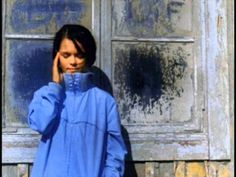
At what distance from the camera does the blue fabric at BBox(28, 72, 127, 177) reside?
9.04 ft

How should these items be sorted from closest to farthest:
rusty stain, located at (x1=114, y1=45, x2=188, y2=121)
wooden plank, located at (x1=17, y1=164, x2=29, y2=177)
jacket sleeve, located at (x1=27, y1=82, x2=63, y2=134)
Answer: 1. jacket sleeve, located at (x1=27, y1=82, x2=63, y2=134)
2. wooden plank, located at (x1=17, y1=164, x2=29, y2=177)
3. rusty stain, located at (x1=114, y1=45, x2=188, y2=121)

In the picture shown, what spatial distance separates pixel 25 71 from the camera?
3.24 metres

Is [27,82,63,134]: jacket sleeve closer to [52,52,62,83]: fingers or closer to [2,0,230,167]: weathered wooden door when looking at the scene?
[52,52,62,83]: fingers

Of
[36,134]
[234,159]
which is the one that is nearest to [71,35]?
[36,134]

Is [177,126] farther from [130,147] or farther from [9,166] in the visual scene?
[9,166]

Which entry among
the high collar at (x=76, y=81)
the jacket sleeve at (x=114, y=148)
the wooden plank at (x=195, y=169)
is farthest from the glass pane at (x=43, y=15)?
the wooden plank at (x=195, y=169)

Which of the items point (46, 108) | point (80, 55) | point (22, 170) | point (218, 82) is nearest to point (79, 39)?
point (80, 55)

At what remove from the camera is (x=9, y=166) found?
10.5 ft

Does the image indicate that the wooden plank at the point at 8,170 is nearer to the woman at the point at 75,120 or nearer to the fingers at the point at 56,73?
the woman at the point at 75,120

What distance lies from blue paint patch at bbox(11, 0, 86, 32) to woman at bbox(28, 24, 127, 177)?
355mm

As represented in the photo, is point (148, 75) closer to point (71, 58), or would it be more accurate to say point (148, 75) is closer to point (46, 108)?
point (71, 58)

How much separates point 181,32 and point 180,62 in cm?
16

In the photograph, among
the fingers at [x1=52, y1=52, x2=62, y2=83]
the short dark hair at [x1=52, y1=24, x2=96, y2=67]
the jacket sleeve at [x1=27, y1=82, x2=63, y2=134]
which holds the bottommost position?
the jacket sleeve at [x1=27, y1=82, x2=63, y2=134]

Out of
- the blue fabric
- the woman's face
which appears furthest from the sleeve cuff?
the woman's face
